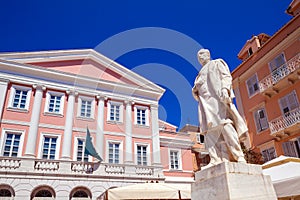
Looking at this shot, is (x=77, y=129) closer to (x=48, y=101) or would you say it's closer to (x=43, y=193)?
(x=48, y=101)

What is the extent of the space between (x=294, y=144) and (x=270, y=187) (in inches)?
507

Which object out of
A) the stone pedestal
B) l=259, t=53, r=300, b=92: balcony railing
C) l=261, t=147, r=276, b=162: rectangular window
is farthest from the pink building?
the stone pedestal

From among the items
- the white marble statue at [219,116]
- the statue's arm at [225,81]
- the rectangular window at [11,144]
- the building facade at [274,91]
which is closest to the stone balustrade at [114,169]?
the rectangular window at [11,144]

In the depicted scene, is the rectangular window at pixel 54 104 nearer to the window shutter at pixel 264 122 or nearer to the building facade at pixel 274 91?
the building facade at pixel 274 91

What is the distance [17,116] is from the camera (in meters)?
15.8

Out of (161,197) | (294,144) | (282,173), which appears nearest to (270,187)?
(282,173)

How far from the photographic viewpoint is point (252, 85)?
18375 millimetres

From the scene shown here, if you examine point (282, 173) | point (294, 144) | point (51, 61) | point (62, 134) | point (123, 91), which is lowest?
point (282, 173)

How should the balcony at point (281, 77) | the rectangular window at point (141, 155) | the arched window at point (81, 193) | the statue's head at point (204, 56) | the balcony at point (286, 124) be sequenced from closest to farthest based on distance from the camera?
the statue's head at point (204, 56)
the balcony at point (286, 124)
the balcony at point (281, 77)
the arched window at point (81, 193)
the rectangular window at point (141, 155)

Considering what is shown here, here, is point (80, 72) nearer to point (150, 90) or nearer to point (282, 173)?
point (150, 90)

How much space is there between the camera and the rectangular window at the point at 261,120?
16581 mm

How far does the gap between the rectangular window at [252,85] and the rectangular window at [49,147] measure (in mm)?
14674

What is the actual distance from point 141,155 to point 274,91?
410 inches

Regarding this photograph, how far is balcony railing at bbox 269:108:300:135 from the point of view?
13.8 m
